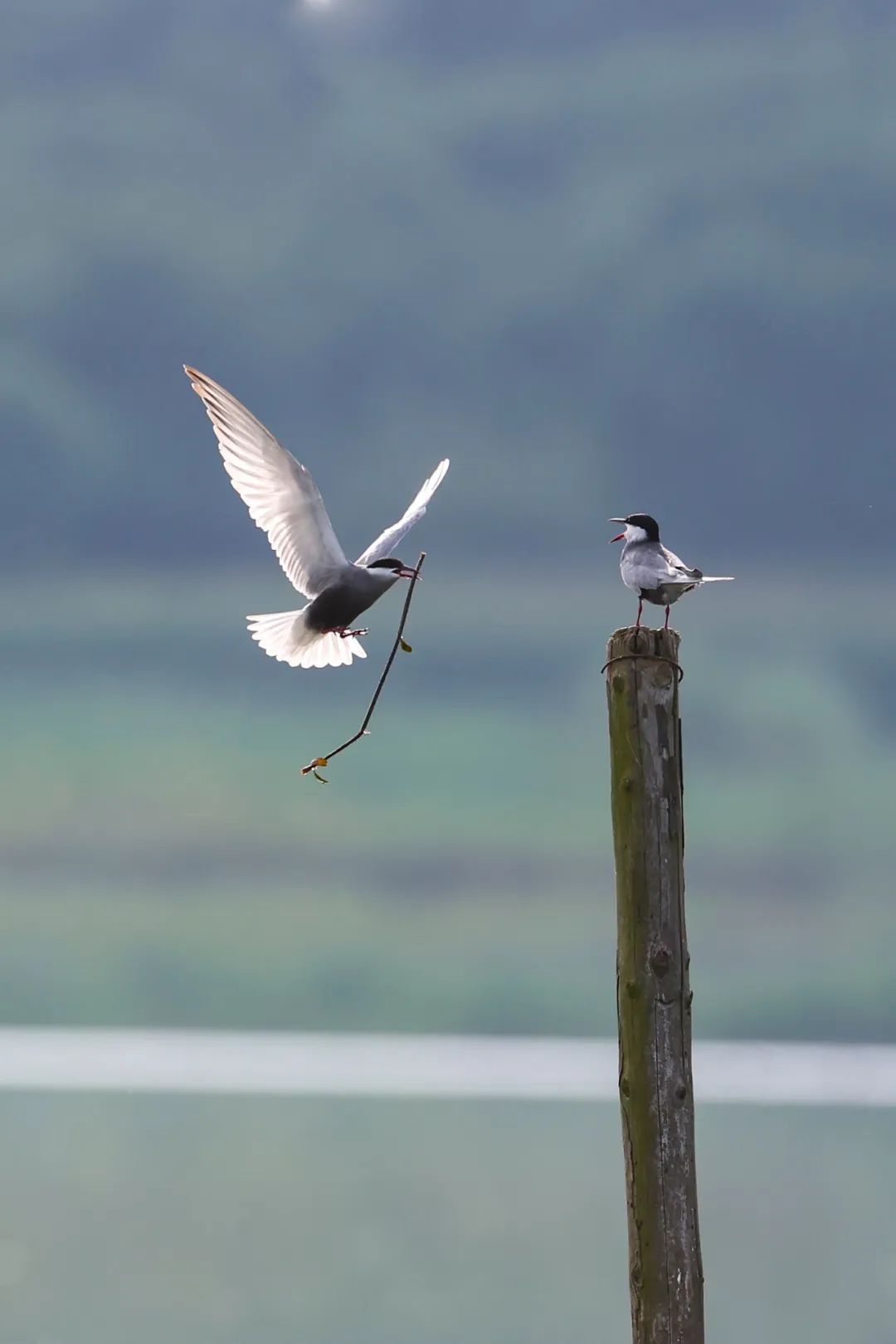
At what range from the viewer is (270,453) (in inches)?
323

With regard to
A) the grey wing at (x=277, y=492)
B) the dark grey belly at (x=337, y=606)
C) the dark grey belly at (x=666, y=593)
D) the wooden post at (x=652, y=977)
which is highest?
the grey wing at (x=277, y=492)

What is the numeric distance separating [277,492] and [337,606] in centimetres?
75

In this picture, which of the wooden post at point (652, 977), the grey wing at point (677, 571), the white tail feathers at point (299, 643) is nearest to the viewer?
the wooden post at point (652, 977)

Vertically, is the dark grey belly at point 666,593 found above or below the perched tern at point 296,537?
below

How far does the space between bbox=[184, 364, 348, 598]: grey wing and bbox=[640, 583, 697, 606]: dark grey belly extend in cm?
182

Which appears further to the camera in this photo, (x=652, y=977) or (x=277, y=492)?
(x=277, y=492)

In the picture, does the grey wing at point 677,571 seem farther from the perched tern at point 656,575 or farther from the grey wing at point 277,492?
the grey wing at point 277,492

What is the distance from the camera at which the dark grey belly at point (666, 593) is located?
7.67 meters

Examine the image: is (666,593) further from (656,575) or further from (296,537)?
(296,537)

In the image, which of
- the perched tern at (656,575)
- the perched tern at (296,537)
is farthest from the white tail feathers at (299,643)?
the perched tern at (656,575)

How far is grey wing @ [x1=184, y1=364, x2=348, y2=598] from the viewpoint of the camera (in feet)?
26.7

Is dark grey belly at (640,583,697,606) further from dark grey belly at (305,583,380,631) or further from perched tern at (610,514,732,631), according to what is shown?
dark grey belly at (305,583,380,631)

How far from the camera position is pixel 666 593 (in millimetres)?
7730

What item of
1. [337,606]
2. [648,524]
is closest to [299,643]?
[337,606]
